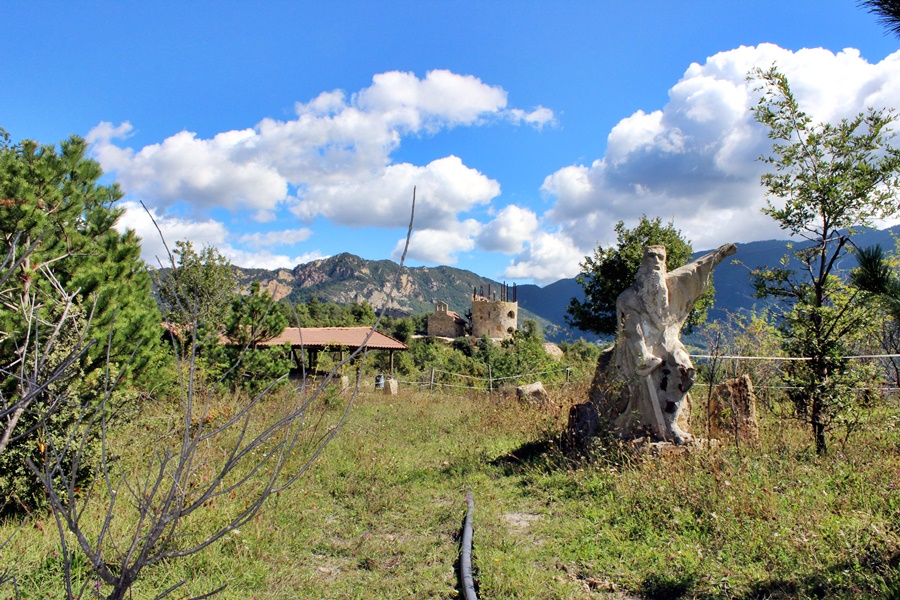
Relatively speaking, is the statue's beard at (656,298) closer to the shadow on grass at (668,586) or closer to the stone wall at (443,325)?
the shadow on grass at (668,586)

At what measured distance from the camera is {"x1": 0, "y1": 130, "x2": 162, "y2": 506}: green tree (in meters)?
4.89

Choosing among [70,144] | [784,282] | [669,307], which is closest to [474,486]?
[669,307]

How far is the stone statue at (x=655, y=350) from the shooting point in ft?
21.9

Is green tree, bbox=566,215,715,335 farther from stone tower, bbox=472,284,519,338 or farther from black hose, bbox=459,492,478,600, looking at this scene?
stone tower, bbox=472,284,519,338

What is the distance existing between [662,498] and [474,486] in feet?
7.24

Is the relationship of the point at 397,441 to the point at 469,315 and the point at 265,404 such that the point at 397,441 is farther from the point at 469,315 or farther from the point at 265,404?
the point at 469,315

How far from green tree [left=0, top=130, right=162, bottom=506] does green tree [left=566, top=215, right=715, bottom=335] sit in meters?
15.6

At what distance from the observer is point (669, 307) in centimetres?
709

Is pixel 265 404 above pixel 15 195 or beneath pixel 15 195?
beneath

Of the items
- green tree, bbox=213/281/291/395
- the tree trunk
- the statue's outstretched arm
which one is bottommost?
the tree trunk

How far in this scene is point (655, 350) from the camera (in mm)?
6848

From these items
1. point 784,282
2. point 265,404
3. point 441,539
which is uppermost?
point 784,282

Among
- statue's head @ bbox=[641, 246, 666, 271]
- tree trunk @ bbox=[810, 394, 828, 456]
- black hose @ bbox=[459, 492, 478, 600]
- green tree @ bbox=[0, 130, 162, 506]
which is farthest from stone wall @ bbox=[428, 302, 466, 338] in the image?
black hose @ bbox=[459, 492, 478, 600]

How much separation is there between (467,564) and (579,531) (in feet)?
4.05
